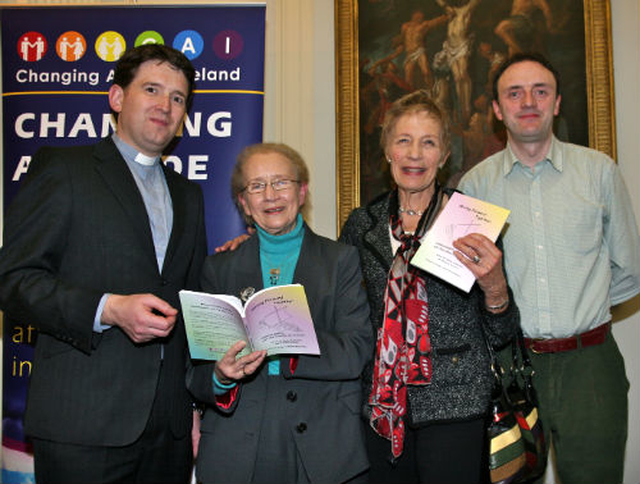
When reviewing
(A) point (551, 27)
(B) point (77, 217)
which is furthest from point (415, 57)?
(B) point (77, 217)

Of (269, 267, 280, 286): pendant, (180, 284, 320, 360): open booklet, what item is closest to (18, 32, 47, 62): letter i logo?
(269, 267, 280, 286): pendant

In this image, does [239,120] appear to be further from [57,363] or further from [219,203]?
[57,363]

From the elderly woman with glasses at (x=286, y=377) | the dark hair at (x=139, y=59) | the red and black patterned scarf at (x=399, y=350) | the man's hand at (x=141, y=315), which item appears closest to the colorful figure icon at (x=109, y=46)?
the dark hair at (x=139, y=59)

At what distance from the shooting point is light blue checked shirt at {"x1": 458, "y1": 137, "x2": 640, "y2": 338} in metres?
2.92

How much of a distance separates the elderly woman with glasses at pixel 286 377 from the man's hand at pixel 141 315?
0.25 meters

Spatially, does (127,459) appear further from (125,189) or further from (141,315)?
(125,189)

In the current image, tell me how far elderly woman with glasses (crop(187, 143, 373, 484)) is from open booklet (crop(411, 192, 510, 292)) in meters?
0.32

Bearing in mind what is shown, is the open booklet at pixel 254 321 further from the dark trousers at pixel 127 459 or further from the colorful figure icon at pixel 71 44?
the colorful figure icon at pixel 71 44

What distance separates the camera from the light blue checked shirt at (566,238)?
292 cm

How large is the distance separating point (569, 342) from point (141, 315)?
197 cm

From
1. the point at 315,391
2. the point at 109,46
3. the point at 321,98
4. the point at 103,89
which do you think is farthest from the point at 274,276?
the point at 321,98

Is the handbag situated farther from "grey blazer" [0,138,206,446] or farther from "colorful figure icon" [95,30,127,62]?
"colorful figure icon" [95,30,127,62]

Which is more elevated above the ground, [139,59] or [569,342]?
[139,59]

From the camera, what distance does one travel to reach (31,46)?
155 inches
